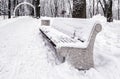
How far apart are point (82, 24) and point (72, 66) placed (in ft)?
4.14

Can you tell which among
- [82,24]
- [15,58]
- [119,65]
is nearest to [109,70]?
[119,65]

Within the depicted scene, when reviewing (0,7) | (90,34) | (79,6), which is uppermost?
(0,7)

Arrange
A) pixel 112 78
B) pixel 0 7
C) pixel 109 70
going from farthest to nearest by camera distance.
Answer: pixel 0 7, pixel 109 70, pixel 112 78

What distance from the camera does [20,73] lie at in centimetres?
389

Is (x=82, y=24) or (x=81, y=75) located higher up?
(x=82, y=24)

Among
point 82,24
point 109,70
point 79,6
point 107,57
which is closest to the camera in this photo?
point 109,70

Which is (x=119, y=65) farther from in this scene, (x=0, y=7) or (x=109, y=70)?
(x=0, y=7)

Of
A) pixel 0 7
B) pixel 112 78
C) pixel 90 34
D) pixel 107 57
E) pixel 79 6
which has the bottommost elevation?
pixel 112 78

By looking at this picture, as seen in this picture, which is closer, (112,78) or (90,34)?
(112,78)

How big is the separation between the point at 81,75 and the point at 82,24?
153cm

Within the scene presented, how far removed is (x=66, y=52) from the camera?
13.0 feet

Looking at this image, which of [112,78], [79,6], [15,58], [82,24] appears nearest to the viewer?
[112,78]

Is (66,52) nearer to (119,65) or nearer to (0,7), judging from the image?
(119,65)

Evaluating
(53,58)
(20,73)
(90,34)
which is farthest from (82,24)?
(20,73)
